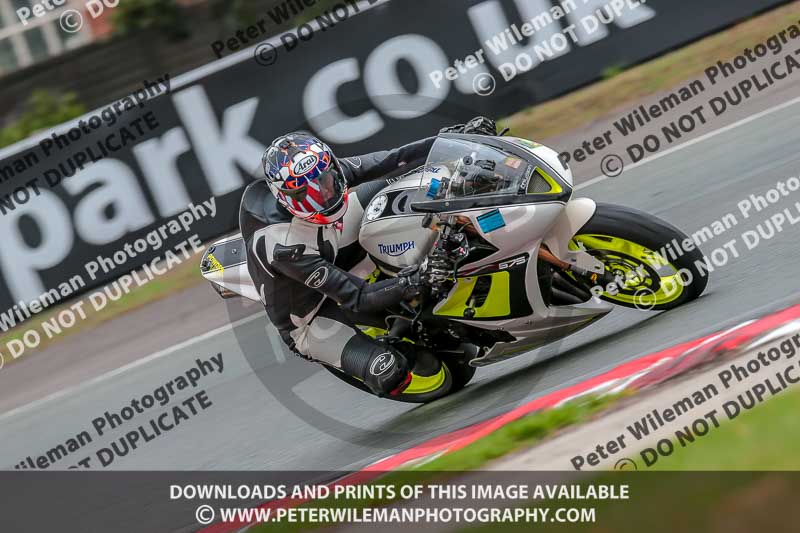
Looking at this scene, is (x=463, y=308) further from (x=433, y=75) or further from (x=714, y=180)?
(x=433, y=75)

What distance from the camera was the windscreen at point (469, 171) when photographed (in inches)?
191

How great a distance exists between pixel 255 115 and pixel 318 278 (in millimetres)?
4592

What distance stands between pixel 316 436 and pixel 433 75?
4.51 m

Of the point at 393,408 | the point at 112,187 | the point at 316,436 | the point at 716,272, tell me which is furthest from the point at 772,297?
the point at 112,187

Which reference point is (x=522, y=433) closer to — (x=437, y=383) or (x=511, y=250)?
(x=511, y=250)

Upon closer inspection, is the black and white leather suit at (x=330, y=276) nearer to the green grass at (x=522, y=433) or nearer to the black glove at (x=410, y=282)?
the black glove at (x=410, y=282)

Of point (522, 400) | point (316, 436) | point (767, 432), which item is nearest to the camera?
point (767, 432)

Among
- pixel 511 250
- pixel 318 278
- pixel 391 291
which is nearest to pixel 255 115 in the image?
pixel 318 278

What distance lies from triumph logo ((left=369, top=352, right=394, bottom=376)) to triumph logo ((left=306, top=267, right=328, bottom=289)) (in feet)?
1.88

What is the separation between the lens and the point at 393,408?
617 cm

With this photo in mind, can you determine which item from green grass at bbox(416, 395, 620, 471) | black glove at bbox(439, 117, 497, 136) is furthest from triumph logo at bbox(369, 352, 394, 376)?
black glove at bbox(439, 117, 497, 136)

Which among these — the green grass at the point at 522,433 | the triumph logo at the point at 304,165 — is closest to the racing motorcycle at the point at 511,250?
the triumph logo at the point at 304,165

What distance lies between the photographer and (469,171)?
4.90 meters

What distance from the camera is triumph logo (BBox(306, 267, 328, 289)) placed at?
5.19 meters
